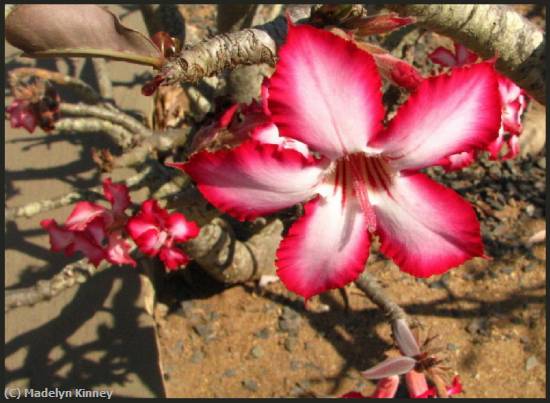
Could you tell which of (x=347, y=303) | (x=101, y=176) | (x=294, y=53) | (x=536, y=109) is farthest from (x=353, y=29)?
(x=536, y=109)

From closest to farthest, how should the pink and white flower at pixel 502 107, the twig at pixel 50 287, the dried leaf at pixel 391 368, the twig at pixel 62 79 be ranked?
the pink and white flower at pixel 502 107 < the dried leaf at pixel 391 368 < the twig at pixel 50 287 < the twig at pixel 62 79

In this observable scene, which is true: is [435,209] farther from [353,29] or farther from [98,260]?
[98,260]

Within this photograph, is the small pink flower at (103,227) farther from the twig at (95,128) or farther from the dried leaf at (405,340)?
the dried leaf at (405,340)

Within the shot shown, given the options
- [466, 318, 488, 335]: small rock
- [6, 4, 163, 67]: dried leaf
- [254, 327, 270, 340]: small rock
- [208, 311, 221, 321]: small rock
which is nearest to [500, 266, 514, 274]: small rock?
[466, 318, 488, 335]: small rock

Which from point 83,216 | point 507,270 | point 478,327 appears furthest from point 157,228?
point 507,270

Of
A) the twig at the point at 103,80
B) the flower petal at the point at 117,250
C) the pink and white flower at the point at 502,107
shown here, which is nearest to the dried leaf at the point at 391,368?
the pink and white flower at the point at 502,107

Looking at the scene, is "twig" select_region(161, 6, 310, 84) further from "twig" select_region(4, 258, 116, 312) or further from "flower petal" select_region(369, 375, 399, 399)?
"twig" select_region(4, 258, 116, 312)
